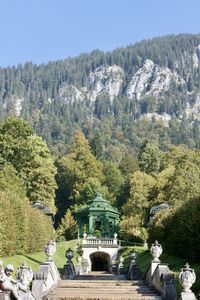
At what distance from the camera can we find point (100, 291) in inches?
909

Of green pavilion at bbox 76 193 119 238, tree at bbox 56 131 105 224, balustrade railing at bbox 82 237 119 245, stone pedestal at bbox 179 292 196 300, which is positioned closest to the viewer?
stone pedestal at bbox 179 292 196 300

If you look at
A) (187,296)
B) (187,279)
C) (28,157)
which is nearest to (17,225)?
(187,279)

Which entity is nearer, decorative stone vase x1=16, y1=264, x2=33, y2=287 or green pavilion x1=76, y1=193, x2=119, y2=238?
decorative stone vase x1=16, y1=264, x2=33, y2=287

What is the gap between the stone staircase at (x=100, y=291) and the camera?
69.1ft

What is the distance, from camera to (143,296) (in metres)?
21.6

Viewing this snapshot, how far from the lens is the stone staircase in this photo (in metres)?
21.1

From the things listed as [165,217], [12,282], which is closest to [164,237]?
[165,217]

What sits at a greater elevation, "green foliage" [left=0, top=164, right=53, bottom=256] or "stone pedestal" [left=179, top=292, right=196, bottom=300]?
"green foliage" [left=0, top=164, right=53, bottom=256]

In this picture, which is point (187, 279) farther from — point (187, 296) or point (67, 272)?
point (67, 272)

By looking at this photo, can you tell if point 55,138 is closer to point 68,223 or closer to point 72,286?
point 68,223

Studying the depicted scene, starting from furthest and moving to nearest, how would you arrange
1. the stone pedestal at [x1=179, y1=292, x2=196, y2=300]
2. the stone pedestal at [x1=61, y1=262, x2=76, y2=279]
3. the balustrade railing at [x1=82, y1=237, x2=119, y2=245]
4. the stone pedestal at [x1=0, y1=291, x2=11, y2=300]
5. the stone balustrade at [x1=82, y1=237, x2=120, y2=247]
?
1. the balustrade railing at [x1=82, y1=237, x2=119, y2=245]
2. the stone balustrade at [x1=82, y1=237, x2=120, y2=247]
3. the stone pedestal at [x1=61, y1=262, x2=76, y2=279]
4. the stone pedestal at [x1=179, y1=292, x2=196, y2=300]
5. the stone pedestal at [x1=0, y1=291, x2=11, y2=300]

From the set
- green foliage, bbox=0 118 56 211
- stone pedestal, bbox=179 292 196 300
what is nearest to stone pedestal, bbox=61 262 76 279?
stone pedestal, bbox=179 292 196 300

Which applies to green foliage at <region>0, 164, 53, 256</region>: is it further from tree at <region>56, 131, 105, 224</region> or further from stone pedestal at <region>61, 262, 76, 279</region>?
tree at <region>56, 131, 105, 224</region>

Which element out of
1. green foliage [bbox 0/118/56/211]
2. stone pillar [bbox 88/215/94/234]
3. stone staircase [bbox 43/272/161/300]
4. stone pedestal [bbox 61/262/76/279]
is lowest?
stone staircase [bbox 43/272/161/300]
